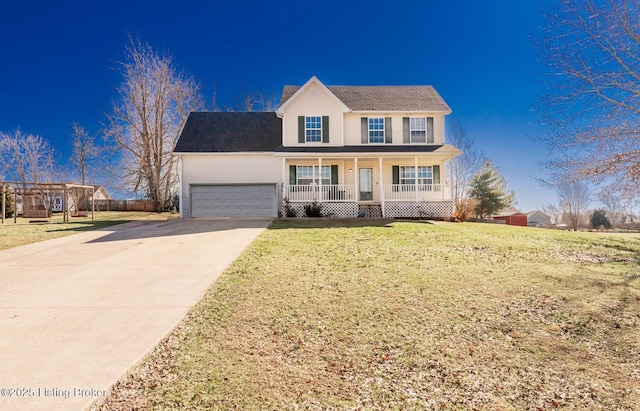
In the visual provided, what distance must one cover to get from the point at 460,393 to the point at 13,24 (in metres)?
25.5

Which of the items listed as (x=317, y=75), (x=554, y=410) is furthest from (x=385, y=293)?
(x=317, y=75)

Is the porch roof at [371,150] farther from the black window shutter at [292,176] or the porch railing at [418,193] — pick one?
the porch railing at [418,193]

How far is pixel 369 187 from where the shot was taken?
19594mm

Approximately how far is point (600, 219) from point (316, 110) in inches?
1345

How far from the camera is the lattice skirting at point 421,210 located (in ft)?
57.8

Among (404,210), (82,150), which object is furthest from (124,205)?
(404,210)

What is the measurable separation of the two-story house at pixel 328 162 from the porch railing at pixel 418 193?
2.2 inches

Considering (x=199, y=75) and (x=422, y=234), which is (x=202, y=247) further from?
(x=199, y=75)

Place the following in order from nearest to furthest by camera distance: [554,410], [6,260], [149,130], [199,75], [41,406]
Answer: [41,406] → [554,410] → [6,260] → [149,130] → [199,75]

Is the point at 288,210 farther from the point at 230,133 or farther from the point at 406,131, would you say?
the point at 406,131

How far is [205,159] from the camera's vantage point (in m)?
19.2

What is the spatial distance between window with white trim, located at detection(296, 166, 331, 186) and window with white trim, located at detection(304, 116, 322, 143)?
165cm

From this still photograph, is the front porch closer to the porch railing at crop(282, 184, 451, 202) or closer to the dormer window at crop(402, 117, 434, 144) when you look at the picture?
the porch railing at crop(282, 184, 451, 202)

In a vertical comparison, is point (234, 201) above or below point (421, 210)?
above
